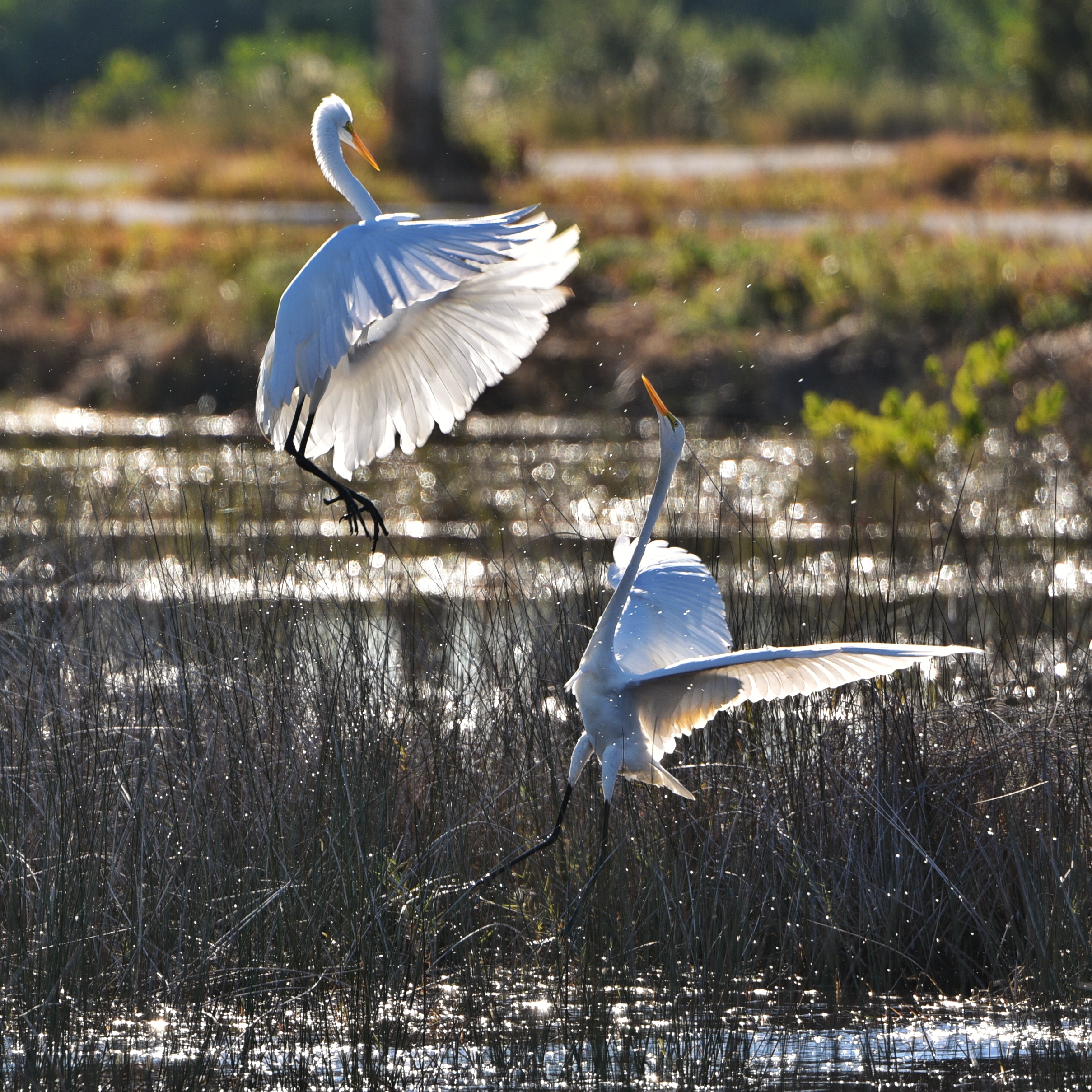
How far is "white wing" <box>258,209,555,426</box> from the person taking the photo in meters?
3.76

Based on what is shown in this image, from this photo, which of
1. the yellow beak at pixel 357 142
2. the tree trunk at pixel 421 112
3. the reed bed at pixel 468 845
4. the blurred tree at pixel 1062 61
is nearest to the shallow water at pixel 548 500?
the reed bed at pixel 468 845

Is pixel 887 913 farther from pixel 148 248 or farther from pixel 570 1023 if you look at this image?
pixel 148 248

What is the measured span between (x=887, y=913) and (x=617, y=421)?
7.80 m

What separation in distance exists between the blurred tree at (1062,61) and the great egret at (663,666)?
820 inches

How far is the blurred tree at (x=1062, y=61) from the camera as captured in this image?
76.9 ft

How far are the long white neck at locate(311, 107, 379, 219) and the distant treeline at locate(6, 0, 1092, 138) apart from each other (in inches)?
650

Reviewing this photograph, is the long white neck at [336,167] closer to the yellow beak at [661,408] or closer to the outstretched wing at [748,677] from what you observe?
the yellow beak at [661,408]

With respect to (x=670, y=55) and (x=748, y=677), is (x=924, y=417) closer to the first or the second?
(x=748, y=677)

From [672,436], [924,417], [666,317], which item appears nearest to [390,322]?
[672,436]

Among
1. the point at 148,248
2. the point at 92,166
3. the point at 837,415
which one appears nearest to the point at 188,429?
the point at 148,248

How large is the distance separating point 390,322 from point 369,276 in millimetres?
643

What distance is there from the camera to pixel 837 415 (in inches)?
311

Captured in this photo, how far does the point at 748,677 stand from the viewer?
4059mm

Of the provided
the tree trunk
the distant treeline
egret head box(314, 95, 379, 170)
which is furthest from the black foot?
the distant treeline
